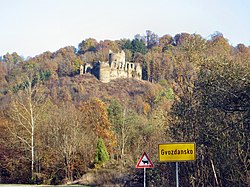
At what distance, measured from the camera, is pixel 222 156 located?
55.5 feet

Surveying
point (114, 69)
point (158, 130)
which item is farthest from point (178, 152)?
point (114, 69)

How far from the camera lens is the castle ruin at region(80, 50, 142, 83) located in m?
124

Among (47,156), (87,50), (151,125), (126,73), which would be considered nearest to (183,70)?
(47,156)

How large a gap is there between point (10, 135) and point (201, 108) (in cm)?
2363

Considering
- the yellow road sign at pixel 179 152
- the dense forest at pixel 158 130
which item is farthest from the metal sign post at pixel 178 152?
the dense forest at pixel 158 130

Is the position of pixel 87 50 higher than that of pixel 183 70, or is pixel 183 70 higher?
pixel 87 50

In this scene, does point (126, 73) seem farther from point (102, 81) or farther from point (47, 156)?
point (47, 156)

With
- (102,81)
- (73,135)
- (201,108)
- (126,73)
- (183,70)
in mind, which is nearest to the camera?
(201,108)

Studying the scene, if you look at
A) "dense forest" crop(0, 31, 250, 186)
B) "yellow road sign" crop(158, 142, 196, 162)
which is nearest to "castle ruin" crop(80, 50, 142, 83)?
"dense forest" crop(0, 31, 250, 186)

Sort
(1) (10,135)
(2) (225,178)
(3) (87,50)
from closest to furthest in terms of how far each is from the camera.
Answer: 1. (2) (225,178)
2. (1) (10,135)
3. (3) (87,50)

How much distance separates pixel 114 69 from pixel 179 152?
116 metres

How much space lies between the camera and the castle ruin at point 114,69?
124062 mm

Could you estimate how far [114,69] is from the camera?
128 m

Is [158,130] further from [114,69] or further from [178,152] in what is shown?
[114,69]
